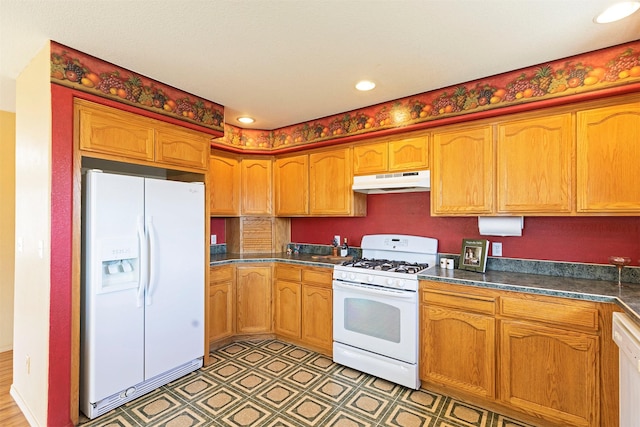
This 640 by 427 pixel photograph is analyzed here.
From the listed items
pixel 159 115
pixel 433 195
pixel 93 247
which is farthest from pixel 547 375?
pixel 159 115

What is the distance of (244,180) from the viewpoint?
12.7ft

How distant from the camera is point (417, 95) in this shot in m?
2.85

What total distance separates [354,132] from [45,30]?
7.96 feet

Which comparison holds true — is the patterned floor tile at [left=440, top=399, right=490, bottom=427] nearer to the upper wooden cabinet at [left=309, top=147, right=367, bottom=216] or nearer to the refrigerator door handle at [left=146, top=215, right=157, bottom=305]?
the upper wooden cabinet at [left=309, top=147, right=367, bottom=216]

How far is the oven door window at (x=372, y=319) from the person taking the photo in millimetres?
2631

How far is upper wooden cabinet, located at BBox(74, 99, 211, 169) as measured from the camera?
2.16 meters

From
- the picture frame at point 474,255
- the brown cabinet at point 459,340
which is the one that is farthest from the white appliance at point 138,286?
the picture frame at point 474,255

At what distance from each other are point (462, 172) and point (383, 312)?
53.1 inches

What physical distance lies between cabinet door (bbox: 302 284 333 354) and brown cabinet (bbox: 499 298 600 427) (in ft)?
4.88

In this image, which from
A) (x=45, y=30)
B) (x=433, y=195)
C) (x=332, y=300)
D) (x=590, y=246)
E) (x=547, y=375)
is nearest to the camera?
(x=45, y=30)

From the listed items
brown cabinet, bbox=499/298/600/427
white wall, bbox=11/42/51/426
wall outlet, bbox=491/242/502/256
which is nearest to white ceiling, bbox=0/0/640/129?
white wall, bbox=11/42/51/426

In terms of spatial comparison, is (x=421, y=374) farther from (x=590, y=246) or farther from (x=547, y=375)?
(x=590, y=246)

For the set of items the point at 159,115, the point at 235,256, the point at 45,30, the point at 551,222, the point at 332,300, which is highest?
the point at 45,30

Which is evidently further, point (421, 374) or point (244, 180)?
point (244, 180)
